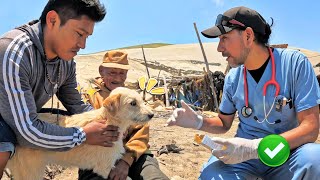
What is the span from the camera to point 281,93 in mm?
3602

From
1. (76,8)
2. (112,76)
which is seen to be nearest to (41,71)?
(76,8)

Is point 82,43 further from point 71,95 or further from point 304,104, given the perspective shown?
point 304,104

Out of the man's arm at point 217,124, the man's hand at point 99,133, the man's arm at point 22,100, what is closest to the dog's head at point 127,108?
the man's hand at point 99,133

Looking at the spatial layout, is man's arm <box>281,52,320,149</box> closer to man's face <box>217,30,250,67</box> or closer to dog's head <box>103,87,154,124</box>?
man's face <box>217,30,250,67</box>

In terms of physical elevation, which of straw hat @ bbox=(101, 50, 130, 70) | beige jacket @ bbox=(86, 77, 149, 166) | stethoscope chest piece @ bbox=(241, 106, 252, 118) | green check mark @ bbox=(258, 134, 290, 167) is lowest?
beige jacket @ bbox=(86, 77, 149, 166)

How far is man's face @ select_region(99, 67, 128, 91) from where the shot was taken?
4.70 meters

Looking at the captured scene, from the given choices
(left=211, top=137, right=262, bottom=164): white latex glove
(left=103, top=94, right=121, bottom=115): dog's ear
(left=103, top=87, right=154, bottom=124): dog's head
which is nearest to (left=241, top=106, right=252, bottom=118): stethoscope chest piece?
(left=211, top=137, right=262, bottom=164): white latex glove

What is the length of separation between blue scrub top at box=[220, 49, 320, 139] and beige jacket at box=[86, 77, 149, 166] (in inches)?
43.7

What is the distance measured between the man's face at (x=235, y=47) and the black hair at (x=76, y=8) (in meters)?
1.23

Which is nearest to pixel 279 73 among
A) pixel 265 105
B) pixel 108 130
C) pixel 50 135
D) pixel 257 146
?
pixel 265 105

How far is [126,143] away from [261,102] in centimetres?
166

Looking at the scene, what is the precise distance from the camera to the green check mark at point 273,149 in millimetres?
3168

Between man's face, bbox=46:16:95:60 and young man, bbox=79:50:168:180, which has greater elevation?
man's face, bbox=46:16:95:60

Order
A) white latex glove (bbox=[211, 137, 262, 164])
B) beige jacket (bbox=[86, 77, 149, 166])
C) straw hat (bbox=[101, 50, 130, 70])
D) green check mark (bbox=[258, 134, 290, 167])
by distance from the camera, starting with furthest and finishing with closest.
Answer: straw hat (bbox=[101, 50, 130, 70]), beige jacket (bbox=[86, 77, 149, 166]), white latex glove (bbox=[211, 137, 262, 164]), green check mark (bbox=[258, 134, 290, 167])
